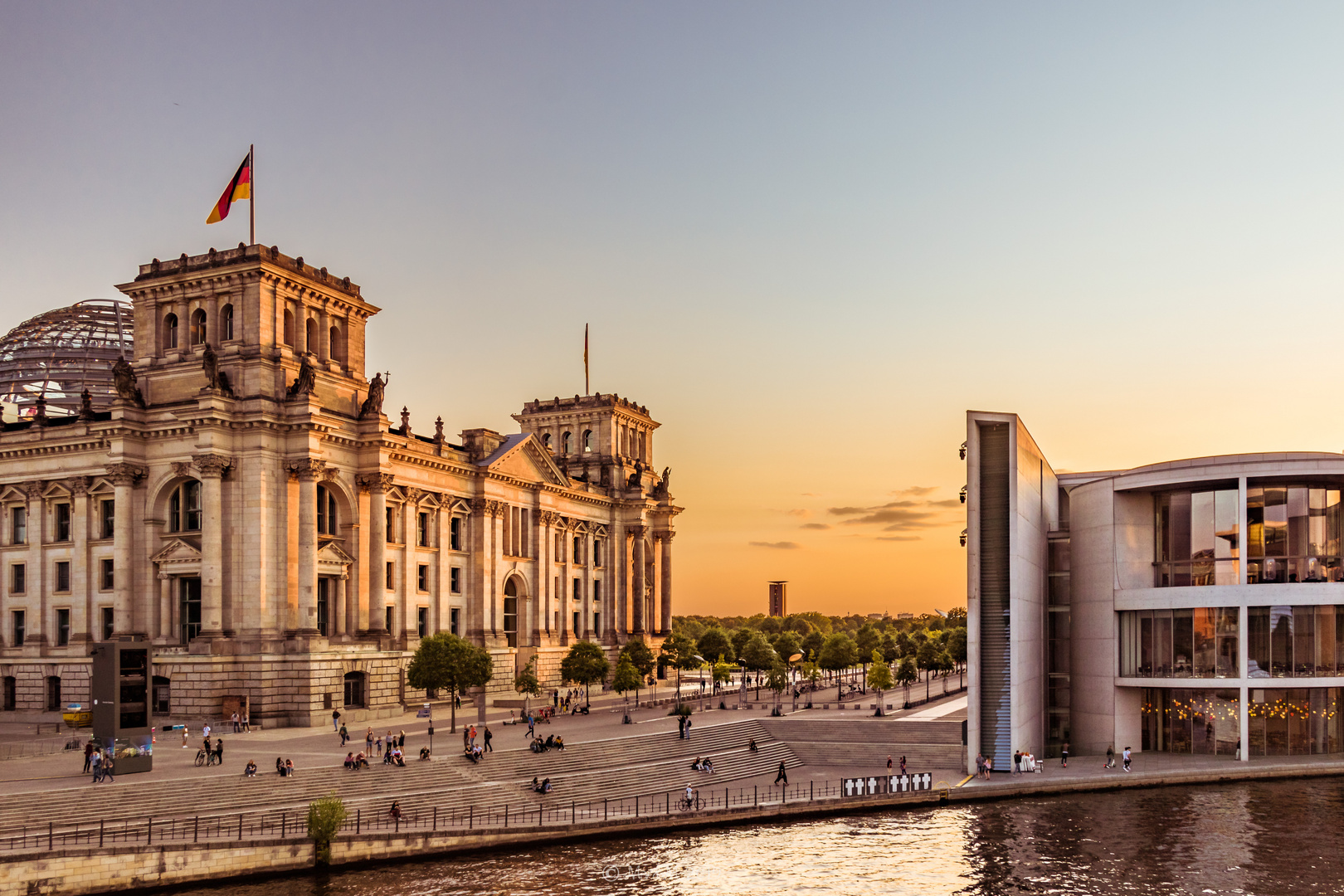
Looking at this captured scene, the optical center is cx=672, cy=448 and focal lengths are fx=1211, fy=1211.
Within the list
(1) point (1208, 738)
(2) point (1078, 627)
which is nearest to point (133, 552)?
(2) point (1078, 627)

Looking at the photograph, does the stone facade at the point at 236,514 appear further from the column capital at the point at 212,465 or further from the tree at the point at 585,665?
the tree at the point at 585,665

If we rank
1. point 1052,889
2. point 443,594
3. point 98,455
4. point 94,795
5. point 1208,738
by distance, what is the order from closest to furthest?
point 1052,889
point 94,795
point 1208,738
point 98,455
point 443,594

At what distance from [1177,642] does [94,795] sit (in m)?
57.2

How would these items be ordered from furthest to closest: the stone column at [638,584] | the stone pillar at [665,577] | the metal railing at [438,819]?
the stone pillar at [665,577]
the stone column at [638,584]
the metal railing at [438,819]

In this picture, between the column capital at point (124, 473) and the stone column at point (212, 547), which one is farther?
the column capital at point (124, 473)

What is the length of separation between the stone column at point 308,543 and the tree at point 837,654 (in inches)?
2302

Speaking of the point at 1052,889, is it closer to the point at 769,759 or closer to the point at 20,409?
the point at 769,759

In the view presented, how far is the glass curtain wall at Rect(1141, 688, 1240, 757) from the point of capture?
69250 millimetres

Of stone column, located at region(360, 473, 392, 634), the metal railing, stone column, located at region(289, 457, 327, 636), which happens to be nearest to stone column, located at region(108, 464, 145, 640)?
stone column, located at region(289, 457, 327, 636)

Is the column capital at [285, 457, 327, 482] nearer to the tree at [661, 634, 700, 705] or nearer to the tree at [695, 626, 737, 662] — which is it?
the tree at [661, 634, 700, 705]

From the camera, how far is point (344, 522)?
85250 mm

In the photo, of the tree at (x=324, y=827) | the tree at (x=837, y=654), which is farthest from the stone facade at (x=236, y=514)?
the tree at (x=837, y=654)

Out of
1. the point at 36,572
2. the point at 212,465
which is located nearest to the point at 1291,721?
the point at 212,465

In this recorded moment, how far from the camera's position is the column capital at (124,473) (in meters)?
78.2
